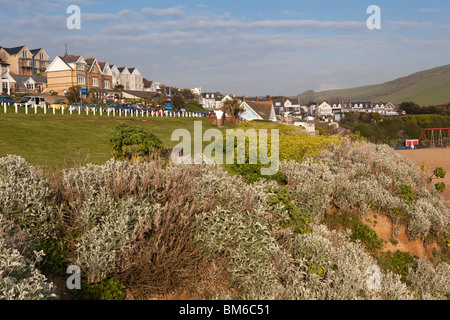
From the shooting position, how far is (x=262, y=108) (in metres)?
55.0

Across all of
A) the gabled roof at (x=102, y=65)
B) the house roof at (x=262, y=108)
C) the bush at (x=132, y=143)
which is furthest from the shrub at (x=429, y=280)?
the gabled roof at (x=102, y=65)

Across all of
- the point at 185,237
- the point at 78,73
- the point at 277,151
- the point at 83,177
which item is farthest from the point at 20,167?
the point at 78,73

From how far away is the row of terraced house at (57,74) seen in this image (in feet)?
231

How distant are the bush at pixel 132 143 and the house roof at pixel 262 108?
124 feet

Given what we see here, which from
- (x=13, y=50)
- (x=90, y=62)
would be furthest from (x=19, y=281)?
(x=13, y=50)

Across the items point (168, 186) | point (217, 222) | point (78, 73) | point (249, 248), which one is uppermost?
point (78, 73)

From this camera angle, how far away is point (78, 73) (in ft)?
233

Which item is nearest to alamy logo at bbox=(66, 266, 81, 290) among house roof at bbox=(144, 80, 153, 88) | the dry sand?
the dry sand

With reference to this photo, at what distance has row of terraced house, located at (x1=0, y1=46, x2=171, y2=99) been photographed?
70.3 metres

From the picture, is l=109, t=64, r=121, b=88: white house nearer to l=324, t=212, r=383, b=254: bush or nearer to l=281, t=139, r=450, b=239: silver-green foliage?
l=281, t=139, r=450, b=239: silver-green foliage

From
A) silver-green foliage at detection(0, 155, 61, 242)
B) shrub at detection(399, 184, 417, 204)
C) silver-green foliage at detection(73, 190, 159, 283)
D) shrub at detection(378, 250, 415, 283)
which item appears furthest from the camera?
shrub at detection(399, 184, 417, 204)

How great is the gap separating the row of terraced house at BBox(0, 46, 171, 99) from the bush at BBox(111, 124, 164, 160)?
54.8 meters

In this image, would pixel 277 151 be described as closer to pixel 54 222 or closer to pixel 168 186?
pixel 168 186

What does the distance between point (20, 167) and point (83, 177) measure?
206cm
